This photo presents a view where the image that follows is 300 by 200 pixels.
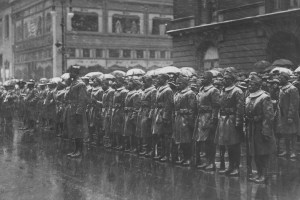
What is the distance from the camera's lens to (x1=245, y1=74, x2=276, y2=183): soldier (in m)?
8.91

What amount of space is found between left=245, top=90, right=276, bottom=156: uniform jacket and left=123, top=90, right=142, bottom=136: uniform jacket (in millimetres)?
4182

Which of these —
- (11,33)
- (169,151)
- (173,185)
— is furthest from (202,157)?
(11,33)

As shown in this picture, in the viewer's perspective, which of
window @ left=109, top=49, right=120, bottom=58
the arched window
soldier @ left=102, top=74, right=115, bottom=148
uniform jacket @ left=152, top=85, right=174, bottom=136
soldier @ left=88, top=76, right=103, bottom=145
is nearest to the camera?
uniform jacket @ left=152, top=85, right=174, bottom=136

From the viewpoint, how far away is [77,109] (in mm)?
12289

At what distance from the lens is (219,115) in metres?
10.2

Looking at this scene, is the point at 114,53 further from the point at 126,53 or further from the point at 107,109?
the point at 107,109

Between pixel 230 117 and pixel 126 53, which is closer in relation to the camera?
pixel 230 117

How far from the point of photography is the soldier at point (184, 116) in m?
10.7

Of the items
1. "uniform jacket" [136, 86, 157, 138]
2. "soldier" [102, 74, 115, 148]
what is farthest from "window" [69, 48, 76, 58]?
"uniform jacket" [136, 86, 157, 138]

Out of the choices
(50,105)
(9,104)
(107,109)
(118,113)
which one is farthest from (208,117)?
(9,104)

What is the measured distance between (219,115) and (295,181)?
210 centimetres

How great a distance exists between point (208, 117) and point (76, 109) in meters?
3.84

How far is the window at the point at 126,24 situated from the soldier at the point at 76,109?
30737 mm

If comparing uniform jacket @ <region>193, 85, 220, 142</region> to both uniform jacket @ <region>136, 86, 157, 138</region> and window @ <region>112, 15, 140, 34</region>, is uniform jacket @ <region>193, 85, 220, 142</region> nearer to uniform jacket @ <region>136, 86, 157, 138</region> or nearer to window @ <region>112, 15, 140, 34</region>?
uniform jacket @ <region>136, 86, 157, 138</region>
